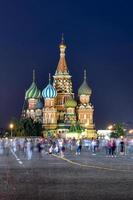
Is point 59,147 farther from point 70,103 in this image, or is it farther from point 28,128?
point 70,103

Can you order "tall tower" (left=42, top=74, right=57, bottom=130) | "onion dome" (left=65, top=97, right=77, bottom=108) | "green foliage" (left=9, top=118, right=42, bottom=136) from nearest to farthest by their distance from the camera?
"green foliage" (left=9, top=118, right=42, bottom=136) < "onion dome" (left=65, top=97, right=77, bottom=108) < "tall tower" (left=42, top=74, right=57, bottom=130)

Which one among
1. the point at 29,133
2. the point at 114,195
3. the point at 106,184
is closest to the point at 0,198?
the point at 114,195

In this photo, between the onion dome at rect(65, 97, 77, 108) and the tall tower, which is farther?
the tall tower

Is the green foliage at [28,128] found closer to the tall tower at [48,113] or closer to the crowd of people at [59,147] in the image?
the tall tower at [48,113]

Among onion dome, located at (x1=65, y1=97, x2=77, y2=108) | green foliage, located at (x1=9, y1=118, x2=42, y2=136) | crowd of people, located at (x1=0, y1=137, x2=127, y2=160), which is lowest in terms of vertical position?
crowd of people, located at (x1=0, y1=137, x2=127, y2=160)

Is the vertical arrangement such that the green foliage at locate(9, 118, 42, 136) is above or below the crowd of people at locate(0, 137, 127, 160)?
above

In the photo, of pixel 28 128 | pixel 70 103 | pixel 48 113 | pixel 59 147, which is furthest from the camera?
pixel 48 113

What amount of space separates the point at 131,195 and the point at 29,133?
16644 cm

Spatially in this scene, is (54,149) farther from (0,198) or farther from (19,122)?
(19,122)

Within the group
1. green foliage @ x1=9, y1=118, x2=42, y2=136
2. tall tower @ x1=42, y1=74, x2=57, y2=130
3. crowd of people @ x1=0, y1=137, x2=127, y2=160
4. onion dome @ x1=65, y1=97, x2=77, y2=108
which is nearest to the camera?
crowd of people @ x1=0, y1=137, x2=127, y2=160

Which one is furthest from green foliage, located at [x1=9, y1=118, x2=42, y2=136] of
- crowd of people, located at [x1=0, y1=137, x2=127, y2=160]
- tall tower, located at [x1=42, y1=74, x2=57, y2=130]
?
crowd of people, located at [x1=0, y1=137, x2=127, y2=160]

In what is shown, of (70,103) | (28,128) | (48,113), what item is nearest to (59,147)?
(28,128)

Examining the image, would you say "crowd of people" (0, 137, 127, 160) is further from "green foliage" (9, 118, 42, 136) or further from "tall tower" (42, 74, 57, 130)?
"tall tower" (42, 74, 57, 130)

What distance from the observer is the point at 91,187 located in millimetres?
21047
